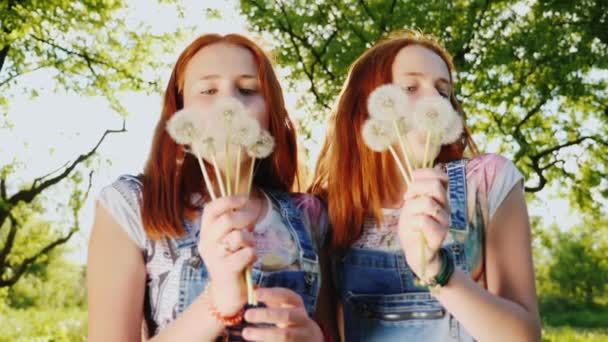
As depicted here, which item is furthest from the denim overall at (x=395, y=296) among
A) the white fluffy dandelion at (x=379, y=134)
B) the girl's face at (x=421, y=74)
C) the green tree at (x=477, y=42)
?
the green tree at (x=477, y=42)

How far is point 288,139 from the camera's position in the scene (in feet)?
7.02

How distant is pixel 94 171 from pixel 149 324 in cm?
1222

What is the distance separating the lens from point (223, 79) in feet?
6.21

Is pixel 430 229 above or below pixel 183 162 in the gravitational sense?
below

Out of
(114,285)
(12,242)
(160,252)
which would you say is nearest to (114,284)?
(114,285)

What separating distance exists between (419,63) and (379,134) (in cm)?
58

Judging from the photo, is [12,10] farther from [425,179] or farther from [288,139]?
[425,179]

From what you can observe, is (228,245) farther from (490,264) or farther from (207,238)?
(490,264)

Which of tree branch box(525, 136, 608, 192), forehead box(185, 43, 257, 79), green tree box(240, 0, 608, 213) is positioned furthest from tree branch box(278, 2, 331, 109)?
forehead box(185, 43, 257, 79)

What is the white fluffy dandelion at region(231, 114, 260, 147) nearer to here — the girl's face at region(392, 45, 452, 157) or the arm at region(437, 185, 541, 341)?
the arm at region(437, 185, 541, 341)

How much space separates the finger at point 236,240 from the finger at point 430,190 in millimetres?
344

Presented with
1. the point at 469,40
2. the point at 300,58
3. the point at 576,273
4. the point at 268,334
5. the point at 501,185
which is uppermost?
the point at 469,40

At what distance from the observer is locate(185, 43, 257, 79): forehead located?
6.29 feet

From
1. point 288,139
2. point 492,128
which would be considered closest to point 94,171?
point 492,128
